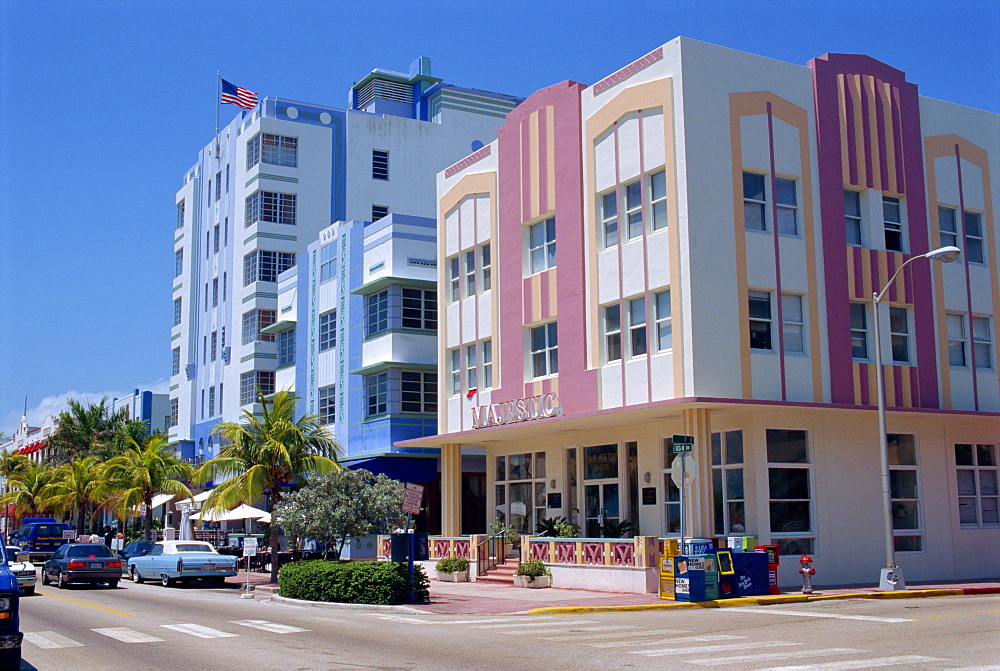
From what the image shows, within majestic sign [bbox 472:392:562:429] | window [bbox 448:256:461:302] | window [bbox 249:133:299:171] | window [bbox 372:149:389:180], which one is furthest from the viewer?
window [bbox 372:149:389:180]

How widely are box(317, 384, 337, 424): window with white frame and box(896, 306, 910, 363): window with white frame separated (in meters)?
23.0

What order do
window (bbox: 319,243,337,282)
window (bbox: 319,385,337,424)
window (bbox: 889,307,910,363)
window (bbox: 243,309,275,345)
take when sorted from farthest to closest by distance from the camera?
window (bbox: 243,309,275,345) → window (bbox: 319,243,337,282) → window (bbox: 319,385,337,424) → window (bbox: 889,307,910,363)

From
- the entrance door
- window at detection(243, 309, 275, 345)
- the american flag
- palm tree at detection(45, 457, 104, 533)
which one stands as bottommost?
the entrance door

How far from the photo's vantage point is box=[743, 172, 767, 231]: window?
26.1m

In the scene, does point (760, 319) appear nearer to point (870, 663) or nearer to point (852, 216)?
point (852, 216)

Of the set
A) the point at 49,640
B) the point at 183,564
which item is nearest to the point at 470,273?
the point at 183,564

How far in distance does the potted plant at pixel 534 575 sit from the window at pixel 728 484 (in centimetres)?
459

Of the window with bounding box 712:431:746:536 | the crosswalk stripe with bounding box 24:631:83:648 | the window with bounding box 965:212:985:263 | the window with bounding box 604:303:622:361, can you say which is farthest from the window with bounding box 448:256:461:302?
the crosswalk stripe with bounding box 24:631:83:648

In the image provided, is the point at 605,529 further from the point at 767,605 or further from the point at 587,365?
the point at 767,605

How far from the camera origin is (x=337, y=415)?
42250 mm

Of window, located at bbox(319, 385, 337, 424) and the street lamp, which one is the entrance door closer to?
the street lamp

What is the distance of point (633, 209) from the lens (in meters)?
26.9

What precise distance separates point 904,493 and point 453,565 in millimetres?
12621

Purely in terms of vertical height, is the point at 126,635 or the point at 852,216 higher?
the point at 852,216
